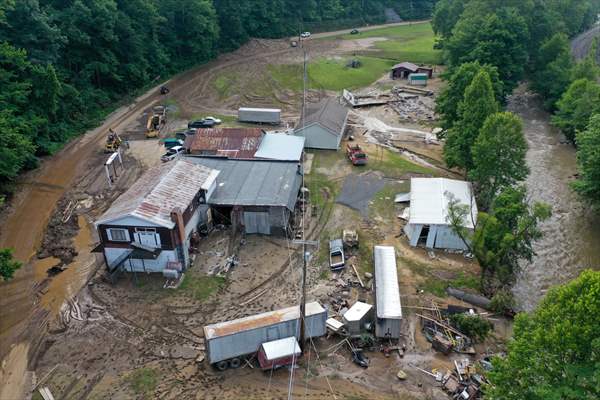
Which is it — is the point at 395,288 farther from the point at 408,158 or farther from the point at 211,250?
the point at 408,158

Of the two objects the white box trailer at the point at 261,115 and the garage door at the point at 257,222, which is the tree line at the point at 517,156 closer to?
the garage door at the point at 257,222

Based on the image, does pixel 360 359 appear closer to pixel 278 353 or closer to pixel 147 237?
pixel 278 353

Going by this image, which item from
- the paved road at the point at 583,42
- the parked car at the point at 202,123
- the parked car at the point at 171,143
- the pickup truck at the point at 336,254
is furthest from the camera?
the paved road at the point at 583,42

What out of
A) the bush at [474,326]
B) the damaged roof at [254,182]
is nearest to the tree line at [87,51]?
the damaged roof at [254,182]

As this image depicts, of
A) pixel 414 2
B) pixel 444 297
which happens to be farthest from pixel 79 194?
pixel 414 2

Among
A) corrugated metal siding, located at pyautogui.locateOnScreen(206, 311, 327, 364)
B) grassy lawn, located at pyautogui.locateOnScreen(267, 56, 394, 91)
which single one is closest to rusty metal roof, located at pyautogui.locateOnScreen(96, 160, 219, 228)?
corrugated metal siding, located at pyautogui.locateOnScreen(206, 311, 327, 364)

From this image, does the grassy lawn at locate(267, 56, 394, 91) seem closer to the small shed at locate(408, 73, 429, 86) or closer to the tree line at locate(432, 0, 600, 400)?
the small shed at locate(408, 73, 429, 86)
